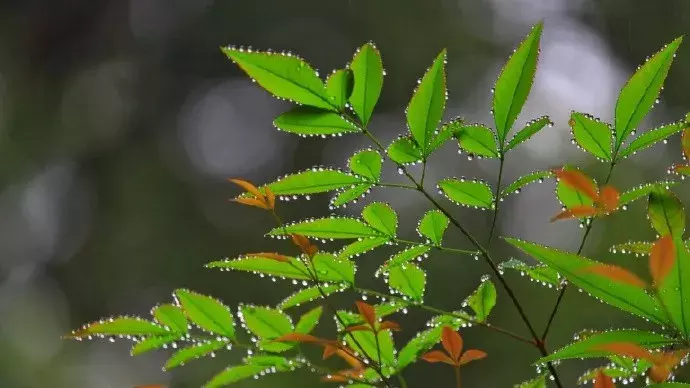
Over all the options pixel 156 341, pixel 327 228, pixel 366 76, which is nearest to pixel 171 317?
pixel 156 341

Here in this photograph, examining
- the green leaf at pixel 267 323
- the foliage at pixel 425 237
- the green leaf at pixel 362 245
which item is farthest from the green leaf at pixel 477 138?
the green leaf at pixel 267 323

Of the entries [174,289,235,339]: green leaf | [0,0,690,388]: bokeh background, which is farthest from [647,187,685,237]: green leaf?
[0,0,690,388]: bokeh background

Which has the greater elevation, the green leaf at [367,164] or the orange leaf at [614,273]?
the green leaf at [367,164]

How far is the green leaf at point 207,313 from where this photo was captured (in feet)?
1.75

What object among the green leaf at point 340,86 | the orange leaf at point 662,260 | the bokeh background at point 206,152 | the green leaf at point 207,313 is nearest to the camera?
the orange leaf at point 662,260

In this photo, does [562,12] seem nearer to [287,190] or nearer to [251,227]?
[251,227]

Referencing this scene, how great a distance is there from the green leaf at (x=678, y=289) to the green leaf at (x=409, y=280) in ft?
0.80

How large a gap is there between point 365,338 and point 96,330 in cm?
23

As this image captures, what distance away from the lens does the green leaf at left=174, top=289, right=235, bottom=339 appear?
0.53 m

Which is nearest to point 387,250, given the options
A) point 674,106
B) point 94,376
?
point 674,106

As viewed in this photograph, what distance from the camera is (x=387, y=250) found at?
305 centimetres

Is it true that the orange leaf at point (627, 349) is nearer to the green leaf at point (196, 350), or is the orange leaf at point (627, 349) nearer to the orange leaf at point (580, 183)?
the orange leaf at point (580, 183)

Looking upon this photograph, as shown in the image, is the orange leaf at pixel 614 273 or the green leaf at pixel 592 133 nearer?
the orange leaf at pixel 614 273

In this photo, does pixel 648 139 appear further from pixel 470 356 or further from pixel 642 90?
pixel 470 356
